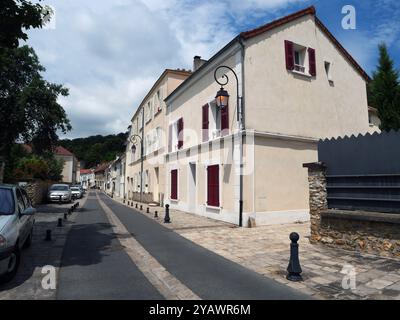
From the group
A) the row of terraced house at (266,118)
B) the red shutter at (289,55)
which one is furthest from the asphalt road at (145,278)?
the red shutter at (289,55)

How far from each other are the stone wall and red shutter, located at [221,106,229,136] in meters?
5.24

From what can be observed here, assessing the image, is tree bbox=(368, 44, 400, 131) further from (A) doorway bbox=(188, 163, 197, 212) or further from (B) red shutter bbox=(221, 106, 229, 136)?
(A) doorway bbox=(188, 163, 197, 212)

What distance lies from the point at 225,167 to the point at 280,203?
2646mm

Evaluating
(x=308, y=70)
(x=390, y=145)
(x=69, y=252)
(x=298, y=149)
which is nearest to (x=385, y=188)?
(x=390, y=145)

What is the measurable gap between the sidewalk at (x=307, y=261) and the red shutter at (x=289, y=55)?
6835mm

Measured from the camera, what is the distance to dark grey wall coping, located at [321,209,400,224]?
6363 mm

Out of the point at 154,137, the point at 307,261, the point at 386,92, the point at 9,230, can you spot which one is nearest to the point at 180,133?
the point at 154,137

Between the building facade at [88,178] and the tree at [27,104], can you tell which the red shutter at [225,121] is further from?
the building facade at [88,178]

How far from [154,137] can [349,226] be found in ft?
59.6

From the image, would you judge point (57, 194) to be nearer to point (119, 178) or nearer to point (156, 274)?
point (156, 274)

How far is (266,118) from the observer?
12.2 m

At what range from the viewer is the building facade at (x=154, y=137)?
21203mm

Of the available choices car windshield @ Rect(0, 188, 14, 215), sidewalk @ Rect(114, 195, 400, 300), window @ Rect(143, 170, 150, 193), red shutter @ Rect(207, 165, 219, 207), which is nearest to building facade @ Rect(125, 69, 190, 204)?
window @ Rect(143, 170, 150, 193)
